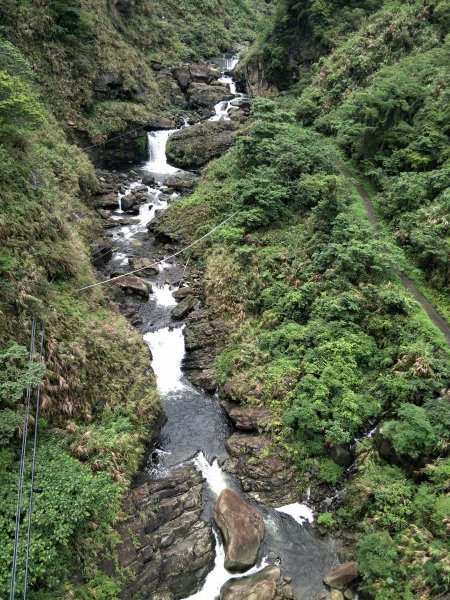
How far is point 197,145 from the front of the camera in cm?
3794

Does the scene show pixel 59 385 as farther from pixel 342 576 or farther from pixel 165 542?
pixel 342 576

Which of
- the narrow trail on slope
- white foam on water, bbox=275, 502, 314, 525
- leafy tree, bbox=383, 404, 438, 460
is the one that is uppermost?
the narrow trail on slope

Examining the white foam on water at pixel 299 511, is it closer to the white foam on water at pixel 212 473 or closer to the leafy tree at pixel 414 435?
Result: the white foam on water at pixel 212 473

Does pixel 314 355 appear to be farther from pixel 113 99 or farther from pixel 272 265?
pixel 113 99

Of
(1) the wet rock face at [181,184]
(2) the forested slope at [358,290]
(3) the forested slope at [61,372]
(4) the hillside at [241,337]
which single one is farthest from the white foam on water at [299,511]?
(1) the wet rock face at [181,184]

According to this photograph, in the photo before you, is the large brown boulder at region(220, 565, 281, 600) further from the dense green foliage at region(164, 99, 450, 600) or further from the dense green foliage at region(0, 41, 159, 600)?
the dense green foliage at region(0, 41, 159, 600)

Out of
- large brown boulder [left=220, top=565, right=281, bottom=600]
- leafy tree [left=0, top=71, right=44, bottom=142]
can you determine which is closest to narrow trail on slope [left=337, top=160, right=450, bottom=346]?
large brown boulder [left=220, top=565, right=281, bottom=600]

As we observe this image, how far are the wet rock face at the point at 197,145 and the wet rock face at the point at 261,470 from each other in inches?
1125

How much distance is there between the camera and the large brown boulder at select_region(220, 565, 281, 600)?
1102cm

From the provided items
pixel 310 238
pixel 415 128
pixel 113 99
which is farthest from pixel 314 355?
pixel 113 99

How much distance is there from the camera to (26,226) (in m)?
15.4

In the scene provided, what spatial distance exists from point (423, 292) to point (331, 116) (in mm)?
20705

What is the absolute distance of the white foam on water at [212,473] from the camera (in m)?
14.0

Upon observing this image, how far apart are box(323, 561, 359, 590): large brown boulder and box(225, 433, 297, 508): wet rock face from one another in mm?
2492
